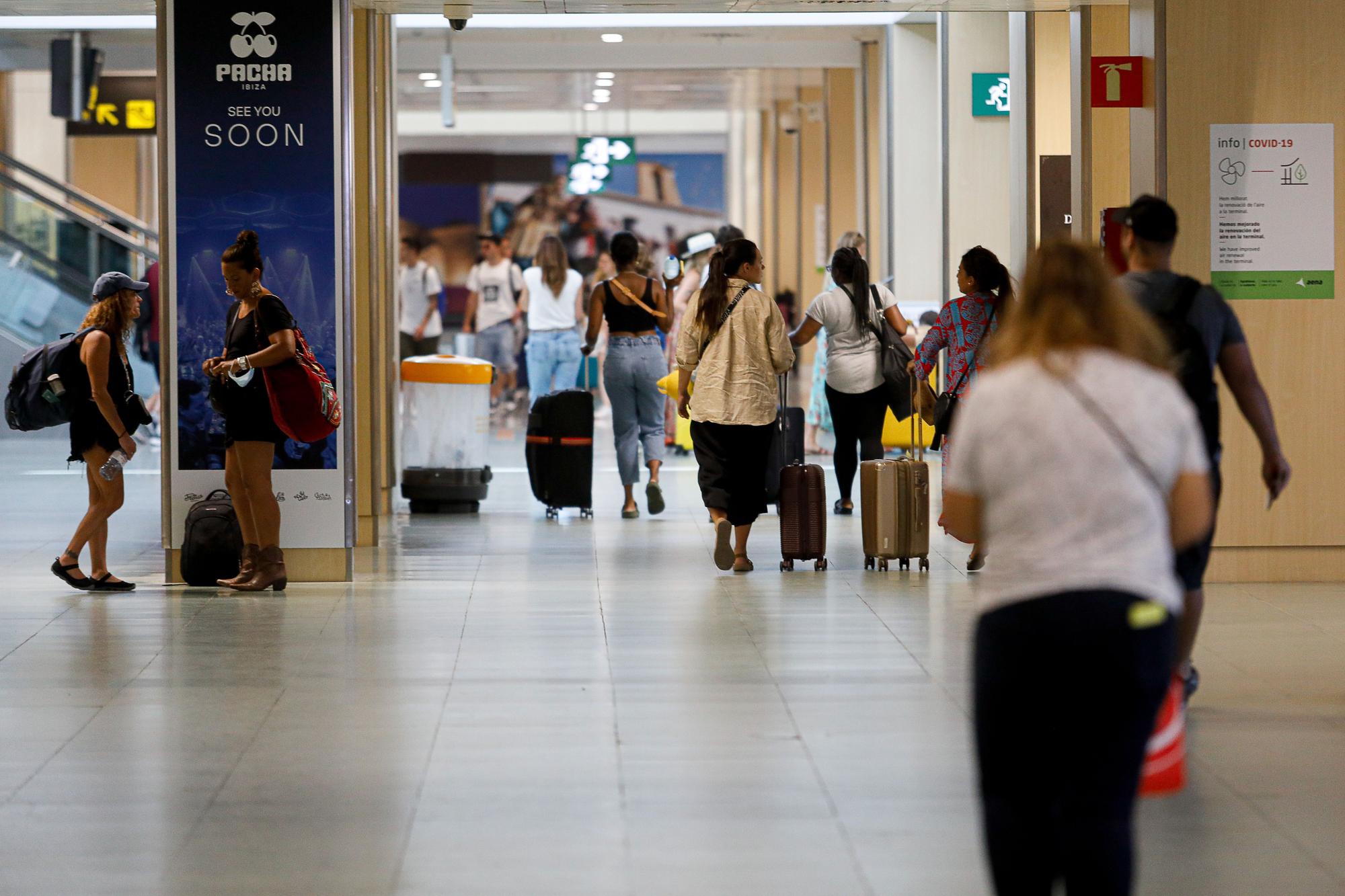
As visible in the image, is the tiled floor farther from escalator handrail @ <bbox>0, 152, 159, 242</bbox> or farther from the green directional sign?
escalator handrail @ <bbox>0, 152, 159, 242</bbox>

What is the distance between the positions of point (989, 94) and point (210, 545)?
8223 millimetres

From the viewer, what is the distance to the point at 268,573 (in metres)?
7.44

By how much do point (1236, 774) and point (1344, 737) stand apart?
60 centimetres

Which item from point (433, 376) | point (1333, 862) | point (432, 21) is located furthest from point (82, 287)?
point (1333, 862)

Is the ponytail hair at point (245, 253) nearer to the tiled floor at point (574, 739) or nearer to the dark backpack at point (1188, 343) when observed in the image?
the tiled floor at point (574, 739)

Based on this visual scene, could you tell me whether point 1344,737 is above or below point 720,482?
below

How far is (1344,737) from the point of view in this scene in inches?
186

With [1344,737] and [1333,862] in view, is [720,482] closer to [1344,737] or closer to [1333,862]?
[1344,737]

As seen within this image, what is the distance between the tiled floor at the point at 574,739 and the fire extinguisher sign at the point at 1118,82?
2.18 metres

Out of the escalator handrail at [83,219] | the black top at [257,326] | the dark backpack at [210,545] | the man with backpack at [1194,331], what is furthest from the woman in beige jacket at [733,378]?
the escalator handrail at [83,219]

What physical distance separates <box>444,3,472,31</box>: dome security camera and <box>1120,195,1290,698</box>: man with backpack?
4929 millimetres

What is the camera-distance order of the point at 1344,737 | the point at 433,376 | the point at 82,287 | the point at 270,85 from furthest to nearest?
the point at 82,287, the point at 433,376, the point at 270,85, the point at 1344,737

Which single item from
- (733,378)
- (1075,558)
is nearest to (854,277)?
(733,378)

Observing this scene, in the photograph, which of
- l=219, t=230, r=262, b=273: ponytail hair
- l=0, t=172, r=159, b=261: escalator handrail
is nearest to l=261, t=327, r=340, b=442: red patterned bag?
l=219, t=230, r=262, b=273: ponytail hair
